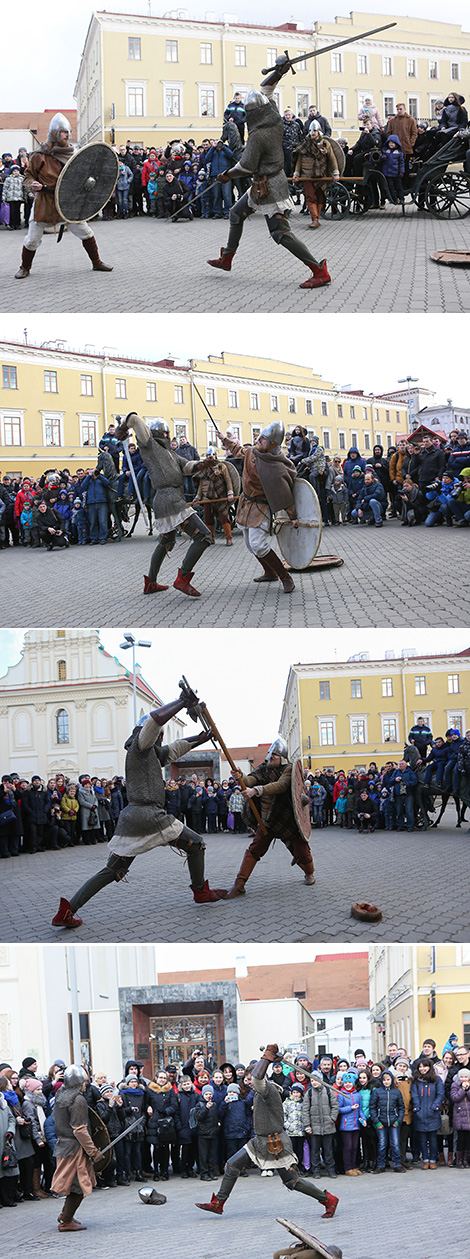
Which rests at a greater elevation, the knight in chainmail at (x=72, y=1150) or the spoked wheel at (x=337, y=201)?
the spoked wheel at (x=337, y=201)

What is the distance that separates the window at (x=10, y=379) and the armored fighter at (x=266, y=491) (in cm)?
244

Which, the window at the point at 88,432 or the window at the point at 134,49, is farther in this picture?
the window at the point at 88,432

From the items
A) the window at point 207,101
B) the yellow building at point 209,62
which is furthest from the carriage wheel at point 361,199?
the window at point 207,101

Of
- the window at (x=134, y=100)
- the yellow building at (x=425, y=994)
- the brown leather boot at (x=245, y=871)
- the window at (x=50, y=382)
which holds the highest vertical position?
the window at (x=134, y=100)

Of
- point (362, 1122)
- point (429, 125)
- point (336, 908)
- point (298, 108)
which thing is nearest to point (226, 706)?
point (336, 908)

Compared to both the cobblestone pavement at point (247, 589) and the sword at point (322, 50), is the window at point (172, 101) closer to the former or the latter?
the sword at point (322, 50)

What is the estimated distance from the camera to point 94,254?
31.2ft

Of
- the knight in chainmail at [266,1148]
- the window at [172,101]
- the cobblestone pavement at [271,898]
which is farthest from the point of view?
the window at [172,101]

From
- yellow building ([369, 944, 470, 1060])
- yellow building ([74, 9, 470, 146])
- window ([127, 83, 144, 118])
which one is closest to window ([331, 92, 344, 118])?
yellow building ([74, 9, 470, 146])

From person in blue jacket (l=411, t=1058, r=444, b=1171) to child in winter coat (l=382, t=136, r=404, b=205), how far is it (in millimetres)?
8173

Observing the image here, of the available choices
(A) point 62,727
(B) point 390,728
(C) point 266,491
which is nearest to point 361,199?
(C) point 266,491

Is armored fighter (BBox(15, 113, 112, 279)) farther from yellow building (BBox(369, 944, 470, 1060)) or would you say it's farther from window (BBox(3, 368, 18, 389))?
yellow building (BBox(369, 944, 470, 1060))

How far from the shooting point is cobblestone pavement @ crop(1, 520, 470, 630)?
8625 mm

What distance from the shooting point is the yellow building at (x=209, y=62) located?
976cm
